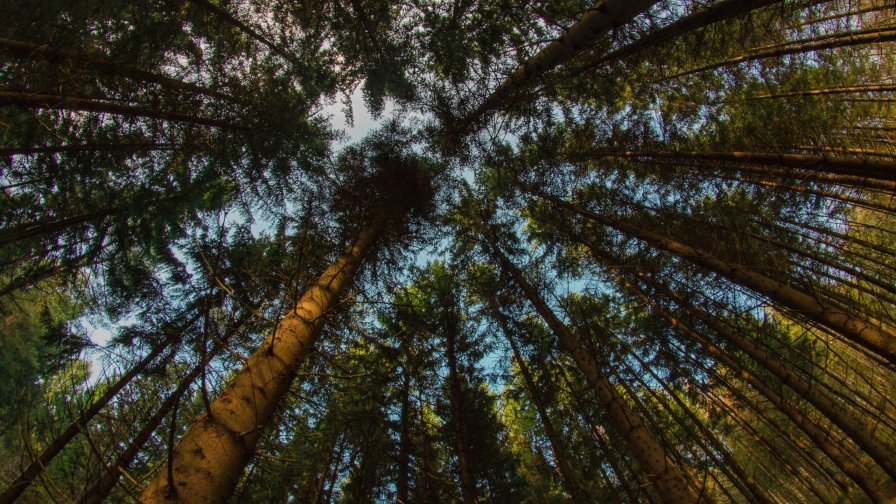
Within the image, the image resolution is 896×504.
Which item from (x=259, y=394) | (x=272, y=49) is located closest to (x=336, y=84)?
(x=272, y=49)

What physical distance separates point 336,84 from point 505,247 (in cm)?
481

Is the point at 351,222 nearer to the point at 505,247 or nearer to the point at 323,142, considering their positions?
the point at 323,142

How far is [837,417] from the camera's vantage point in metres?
3.56

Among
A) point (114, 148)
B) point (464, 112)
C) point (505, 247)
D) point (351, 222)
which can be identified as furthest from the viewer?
point (505, 247)

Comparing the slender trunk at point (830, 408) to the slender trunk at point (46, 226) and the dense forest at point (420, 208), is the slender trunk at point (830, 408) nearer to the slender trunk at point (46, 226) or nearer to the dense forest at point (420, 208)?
the dense forest at point (420, 208)

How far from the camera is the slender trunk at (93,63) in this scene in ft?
12.0

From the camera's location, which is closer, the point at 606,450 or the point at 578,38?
the point at 578,38

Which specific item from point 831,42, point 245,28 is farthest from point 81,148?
point 831,42

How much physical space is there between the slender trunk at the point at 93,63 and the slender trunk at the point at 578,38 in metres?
3.77

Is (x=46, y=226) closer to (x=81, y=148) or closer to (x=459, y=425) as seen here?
(x=81, y=148)

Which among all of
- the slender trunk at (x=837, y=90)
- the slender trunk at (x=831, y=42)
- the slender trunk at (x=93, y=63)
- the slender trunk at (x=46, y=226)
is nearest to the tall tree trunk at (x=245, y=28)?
the slender trunk at (x=93, y=63)

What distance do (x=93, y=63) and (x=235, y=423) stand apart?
4.35 m

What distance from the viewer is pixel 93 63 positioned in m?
3.93

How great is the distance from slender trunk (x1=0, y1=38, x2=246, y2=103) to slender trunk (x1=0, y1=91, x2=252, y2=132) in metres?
0.33
